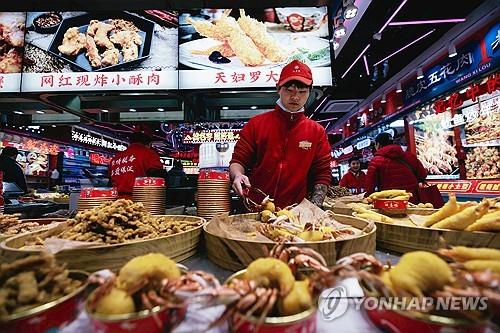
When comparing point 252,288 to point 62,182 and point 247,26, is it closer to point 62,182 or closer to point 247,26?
point 247,26

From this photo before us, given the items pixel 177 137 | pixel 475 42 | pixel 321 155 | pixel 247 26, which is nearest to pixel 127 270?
pixel 321 155

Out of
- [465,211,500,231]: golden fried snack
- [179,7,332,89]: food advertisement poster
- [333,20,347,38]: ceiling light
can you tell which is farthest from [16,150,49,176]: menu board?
[465,211,500,231]: golden fried snack

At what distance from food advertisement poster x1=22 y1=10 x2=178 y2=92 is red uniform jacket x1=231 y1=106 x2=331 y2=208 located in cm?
145

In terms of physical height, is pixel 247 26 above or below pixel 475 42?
below

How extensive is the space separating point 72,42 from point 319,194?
3.40 m

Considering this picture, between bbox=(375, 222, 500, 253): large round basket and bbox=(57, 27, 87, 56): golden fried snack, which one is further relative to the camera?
bbox=(57, 27, 87, 56): golden fried snack

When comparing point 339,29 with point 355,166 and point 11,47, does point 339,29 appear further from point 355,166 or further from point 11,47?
point 11,47

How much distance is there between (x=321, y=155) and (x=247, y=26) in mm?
1933

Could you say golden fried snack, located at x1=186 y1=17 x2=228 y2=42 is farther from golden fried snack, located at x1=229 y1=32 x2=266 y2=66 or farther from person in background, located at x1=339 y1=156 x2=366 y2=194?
person in background, located at x1=339 y1=156 x2=366 y2=194

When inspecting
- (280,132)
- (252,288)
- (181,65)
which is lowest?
(252,288)

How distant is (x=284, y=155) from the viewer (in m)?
2.32

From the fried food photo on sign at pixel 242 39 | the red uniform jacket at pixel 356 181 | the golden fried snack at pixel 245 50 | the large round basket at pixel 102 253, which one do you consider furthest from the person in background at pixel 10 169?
the red uniform jacket at pixel 356 181

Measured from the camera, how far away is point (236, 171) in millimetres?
2150

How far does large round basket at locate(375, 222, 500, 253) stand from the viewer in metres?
0.97
